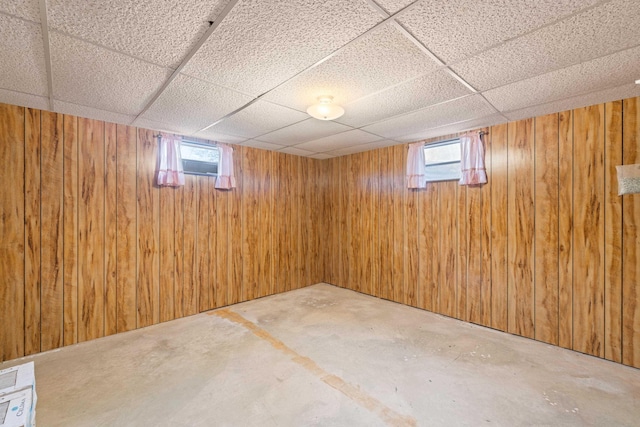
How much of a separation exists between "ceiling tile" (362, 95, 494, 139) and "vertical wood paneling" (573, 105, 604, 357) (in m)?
0.86

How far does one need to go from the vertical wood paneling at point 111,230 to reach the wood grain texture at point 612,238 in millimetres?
4889

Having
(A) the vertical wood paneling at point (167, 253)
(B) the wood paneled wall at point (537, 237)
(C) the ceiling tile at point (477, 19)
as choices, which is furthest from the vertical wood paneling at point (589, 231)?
(A) the vertical wood paneling at point (167, 253)

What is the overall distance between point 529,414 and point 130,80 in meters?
3.60

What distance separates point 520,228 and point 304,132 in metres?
2.67

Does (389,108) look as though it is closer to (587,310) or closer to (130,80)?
(130,80)

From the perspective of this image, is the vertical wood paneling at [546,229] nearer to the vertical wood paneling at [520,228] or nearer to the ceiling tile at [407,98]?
the vertical wood paneling at [520,228]

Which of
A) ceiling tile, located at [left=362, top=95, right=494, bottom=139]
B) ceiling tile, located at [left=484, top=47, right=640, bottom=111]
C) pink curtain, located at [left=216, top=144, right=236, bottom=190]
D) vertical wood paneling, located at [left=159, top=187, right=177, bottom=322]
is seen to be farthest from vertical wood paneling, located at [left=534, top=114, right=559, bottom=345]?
vertical wood paneling, located at [left=159, top=187, right=177, bottom=322]

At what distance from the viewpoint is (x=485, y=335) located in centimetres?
292

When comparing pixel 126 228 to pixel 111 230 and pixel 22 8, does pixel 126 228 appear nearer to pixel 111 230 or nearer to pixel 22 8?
pixel 111 230

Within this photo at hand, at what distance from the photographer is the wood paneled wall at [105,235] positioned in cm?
252

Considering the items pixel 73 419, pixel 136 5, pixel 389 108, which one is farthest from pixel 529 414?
pixel 136 5

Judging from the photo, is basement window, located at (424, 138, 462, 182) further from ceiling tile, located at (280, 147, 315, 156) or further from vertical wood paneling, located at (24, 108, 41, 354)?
vertical wood paneling, located at (24, 108, 41, 354)

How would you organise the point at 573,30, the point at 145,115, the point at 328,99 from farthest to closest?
the point at 145,115
the point at 328,99
the point at 573,30

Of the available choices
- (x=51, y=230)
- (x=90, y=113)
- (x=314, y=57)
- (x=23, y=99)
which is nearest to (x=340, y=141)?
(x=314, y=57)
